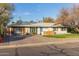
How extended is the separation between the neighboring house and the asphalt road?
0.37 meters

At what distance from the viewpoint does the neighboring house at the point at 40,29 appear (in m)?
8.09

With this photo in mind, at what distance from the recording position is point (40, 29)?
8.16 meters

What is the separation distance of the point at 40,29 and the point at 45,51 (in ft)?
1.87

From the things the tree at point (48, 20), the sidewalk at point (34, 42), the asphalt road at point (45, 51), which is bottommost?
the asphalt road at point (45, 51)

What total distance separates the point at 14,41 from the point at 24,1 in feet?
3.31

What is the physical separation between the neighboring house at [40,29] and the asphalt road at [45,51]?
0.37m

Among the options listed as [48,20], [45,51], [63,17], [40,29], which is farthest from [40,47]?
[63,17]

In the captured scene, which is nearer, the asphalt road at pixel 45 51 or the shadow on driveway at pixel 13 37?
the asphalt road at pixel 45 51

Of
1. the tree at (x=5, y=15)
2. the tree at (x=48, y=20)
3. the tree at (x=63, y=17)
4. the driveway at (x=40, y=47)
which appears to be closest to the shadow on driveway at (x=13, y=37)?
the driveway at (x=40, y=47)

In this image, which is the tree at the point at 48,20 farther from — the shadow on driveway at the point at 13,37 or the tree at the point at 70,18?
the shadow on driveway at the point at 13,37

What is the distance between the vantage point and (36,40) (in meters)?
8.12

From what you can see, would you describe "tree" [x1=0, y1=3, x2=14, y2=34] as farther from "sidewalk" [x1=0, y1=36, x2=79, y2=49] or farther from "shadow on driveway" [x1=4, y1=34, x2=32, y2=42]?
"sidewalk" [x1=0, y1=36, x2=79, y2=49]

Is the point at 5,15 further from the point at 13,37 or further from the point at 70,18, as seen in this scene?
the point at 70,18

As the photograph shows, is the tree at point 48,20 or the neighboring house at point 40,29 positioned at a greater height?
the tree at point 48,20
